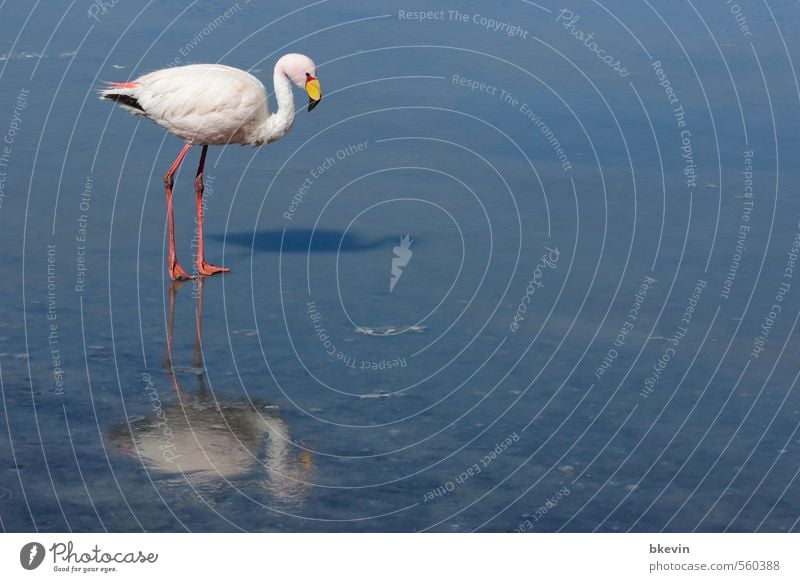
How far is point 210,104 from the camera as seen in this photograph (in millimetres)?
11625

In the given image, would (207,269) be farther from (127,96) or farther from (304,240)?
(127,96)

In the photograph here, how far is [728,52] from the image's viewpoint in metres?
17.7

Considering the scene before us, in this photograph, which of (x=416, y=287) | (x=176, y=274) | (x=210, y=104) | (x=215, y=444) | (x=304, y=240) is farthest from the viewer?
(x=304, y=240)

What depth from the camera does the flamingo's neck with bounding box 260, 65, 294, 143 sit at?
12.0 meters

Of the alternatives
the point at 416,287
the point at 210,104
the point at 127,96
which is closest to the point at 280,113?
the point at 210,104

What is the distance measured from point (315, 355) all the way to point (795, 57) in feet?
31.6

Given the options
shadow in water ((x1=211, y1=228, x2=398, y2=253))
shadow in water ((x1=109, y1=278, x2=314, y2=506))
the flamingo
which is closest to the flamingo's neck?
the flamingo

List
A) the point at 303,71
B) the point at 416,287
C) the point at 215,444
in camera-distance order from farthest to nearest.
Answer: the point at 303,71
the point at 416,287
the point at 215,444

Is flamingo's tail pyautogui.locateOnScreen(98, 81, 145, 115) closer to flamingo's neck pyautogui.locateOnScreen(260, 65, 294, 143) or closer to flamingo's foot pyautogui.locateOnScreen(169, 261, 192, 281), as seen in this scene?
flamingo's neck pyautogui.locateOnScreen(260, 65, 294, 143)

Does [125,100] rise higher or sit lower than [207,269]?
higher

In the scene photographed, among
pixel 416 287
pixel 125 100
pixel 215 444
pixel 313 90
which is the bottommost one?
pixel 215 444

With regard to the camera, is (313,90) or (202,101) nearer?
(202,101)

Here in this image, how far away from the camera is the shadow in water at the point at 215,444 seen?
8148 millimetres

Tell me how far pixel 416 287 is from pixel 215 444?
305 cm
